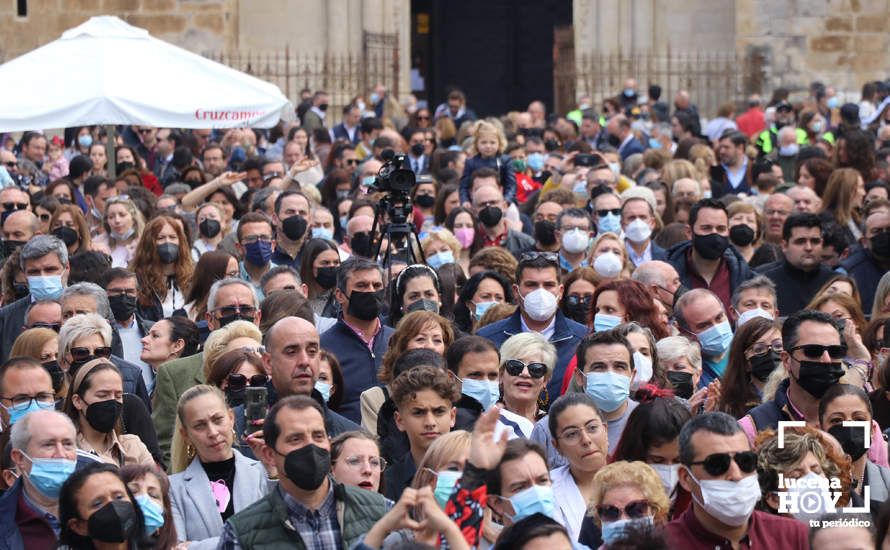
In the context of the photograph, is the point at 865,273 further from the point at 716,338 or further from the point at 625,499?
the point at 625,499

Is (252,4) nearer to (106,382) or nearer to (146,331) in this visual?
(146,331)

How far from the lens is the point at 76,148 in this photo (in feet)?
72.2

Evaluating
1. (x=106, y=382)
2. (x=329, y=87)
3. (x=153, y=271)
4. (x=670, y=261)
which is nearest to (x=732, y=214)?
(x=670, y=261)

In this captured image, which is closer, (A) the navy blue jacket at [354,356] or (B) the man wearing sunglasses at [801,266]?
(A) the navy blue jacket at [354,356]

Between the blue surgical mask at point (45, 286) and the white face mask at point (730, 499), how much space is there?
5690 millimetres

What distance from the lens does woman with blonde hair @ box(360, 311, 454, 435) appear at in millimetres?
9766

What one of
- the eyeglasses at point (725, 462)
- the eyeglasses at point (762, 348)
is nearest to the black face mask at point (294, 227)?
the eyeglasses at point (762, 348)

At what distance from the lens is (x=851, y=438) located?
8.25 m

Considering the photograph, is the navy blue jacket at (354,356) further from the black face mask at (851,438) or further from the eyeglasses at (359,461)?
the black face mask at (851,438)

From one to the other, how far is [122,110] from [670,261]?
194 inches

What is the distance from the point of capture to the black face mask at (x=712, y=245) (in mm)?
12586

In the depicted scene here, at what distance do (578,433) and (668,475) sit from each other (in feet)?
1.35

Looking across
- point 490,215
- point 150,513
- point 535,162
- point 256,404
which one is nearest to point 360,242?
point 490,215

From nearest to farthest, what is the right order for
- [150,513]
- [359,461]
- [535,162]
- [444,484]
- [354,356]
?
[444,484] < [150,513] < [359,461] < [354,356] < [535,162]
